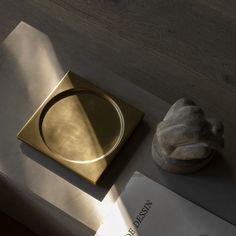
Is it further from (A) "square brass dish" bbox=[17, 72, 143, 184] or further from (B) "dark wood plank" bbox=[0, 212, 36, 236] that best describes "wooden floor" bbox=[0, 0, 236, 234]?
(B) "dark wood plank" bbox=[0, 212, 36, 236]

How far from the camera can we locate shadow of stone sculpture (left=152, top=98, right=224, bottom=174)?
2.65ft

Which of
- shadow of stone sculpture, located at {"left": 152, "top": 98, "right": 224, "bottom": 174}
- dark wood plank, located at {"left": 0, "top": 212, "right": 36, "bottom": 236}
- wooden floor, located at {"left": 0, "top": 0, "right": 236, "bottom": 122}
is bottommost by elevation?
dark wood plank, located at {"left": 0, "top": 212, "right": 36, "bottom": 236}

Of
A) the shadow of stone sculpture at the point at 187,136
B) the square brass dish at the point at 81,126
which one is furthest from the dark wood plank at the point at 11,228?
the shadow of stone sculpture at the point at 187,136

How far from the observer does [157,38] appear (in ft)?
4.67

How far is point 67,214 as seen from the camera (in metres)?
0.89

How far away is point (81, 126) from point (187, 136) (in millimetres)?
245

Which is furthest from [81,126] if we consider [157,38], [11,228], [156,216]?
[157,38]

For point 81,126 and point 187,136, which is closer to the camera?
point 187,136

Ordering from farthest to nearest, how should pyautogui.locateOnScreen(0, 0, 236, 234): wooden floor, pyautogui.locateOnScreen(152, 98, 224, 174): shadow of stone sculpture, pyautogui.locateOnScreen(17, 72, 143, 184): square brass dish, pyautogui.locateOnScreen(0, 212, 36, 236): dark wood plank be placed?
pyautogui.locateOnScreen(0, 0, 236, 234): wooden floor < pyautogui.locateOnScreen(0, 212, 36, 236): dark wood plank < pyautogui.locateOnScreen(17, 72, 143, 184): square brass dish < pyautogui.locateOnScreen(152, 98, 224, 174): shadow of stone sculpture

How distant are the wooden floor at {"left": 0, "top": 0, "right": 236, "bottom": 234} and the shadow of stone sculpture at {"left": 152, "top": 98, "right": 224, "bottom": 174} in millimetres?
442

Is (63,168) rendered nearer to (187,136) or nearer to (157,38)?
(187,136)

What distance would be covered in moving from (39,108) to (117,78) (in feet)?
0.64

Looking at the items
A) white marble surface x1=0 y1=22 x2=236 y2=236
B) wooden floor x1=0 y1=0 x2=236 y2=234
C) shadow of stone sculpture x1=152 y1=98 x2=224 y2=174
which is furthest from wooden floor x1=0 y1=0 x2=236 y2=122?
shadow of stone sculpture x1=152 y1=98 x2=224 y2=174

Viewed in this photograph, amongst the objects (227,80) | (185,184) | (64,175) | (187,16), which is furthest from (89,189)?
(187,16)
